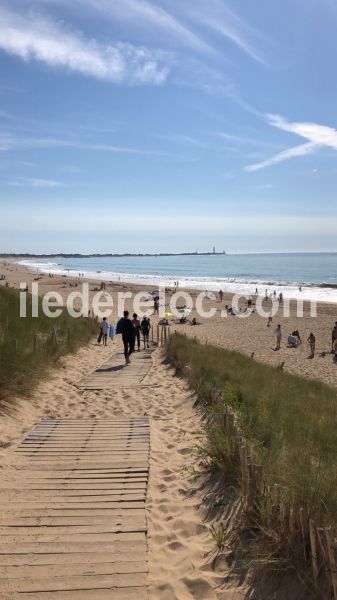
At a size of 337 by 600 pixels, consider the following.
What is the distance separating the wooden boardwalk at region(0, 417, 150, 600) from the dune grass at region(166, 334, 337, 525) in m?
1.29

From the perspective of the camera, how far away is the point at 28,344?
409 inches

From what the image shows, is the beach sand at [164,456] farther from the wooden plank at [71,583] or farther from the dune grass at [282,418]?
the dune grass at [282,418]

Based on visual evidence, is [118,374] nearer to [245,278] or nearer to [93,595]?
[93,595]

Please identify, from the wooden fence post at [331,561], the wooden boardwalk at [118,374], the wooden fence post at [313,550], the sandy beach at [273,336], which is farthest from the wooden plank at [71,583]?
the sandy beach at [273,336]

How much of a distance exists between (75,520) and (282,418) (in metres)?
3.57

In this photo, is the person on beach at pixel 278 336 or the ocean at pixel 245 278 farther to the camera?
the ocean at pixel 245 278

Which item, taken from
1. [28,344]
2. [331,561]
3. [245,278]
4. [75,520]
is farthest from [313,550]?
[245,278]

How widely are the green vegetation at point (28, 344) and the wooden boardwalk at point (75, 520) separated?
1.87m

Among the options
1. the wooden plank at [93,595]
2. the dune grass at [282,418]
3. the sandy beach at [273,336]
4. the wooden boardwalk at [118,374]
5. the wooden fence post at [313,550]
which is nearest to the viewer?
the wooden fence post at [313,550]

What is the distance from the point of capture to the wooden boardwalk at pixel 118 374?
1008 cm

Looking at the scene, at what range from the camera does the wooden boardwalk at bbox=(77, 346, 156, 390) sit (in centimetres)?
1008

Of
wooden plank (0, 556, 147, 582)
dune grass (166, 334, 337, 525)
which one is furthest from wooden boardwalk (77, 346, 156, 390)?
wooden plank (0, 556, 147, 582)

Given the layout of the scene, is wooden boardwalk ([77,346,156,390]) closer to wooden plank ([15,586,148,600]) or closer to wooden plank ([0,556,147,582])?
wooden plank ([0,556,147,582])

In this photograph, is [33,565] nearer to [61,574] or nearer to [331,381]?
[61,574]
